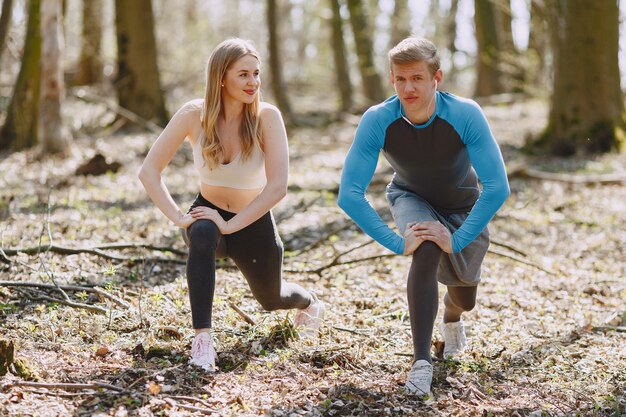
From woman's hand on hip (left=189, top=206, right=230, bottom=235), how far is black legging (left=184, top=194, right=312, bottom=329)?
26 millimetres

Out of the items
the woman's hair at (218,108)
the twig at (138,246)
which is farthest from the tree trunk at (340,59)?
the woman's hair at (218,108)

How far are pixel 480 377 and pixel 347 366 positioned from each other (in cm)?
77

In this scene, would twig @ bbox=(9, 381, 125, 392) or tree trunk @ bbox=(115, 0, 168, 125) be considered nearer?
twig @ bbox=(9, 381, 125, 392)

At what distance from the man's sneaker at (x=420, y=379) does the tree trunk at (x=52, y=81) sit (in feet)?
29.7

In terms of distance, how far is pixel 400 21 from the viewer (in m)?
27.5

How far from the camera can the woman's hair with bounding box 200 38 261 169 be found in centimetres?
411

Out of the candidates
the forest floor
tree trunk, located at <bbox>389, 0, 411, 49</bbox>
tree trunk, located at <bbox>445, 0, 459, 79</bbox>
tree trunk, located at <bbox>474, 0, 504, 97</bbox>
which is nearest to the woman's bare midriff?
the forest floor

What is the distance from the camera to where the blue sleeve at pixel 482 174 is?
3.96m

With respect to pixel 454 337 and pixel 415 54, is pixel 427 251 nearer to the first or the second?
pixel 454 337

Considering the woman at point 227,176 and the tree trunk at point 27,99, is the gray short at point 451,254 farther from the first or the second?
the tree trunk at point 27,99

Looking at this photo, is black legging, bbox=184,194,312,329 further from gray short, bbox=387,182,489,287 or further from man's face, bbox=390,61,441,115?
man's face, bbox=390,61,441,115

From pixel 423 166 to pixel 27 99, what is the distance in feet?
32.7

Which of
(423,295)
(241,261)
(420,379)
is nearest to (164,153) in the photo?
(241,261)

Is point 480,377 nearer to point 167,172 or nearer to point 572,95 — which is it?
point 167,172
